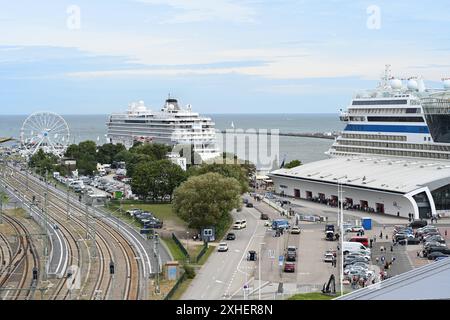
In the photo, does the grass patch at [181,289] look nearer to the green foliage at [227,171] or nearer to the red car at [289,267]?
the red car at [289,267]

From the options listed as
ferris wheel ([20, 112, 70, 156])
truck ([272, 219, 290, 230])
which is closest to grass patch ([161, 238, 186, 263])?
truck ([272, 219, 290, 230])

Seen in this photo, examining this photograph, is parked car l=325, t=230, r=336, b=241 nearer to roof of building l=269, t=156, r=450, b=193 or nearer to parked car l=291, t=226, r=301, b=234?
parked car l=291, t=226, r=301, b=234

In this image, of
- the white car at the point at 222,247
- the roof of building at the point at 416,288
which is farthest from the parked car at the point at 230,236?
the roof of building at the point at 416,288

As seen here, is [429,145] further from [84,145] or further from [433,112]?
[84,145]

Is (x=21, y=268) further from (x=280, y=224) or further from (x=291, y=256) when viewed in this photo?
(x=280, y=224)

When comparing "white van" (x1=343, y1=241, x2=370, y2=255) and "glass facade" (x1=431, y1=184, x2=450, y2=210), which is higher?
"glass facade" (x1=431, y1=184, x2=450, y2=210)

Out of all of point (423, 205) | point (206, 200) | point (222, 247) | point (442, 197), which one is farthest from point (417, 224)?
point (222, 247)
